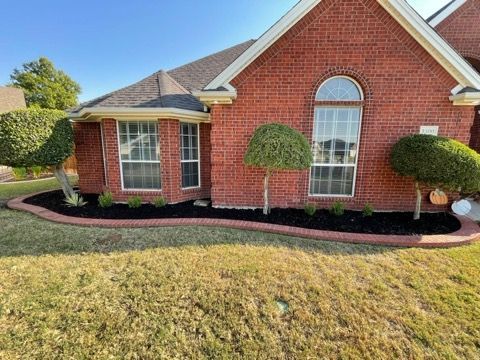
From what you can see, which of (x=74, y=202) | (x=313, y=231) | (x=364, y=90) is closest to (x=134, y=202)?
(x=74, y=202)

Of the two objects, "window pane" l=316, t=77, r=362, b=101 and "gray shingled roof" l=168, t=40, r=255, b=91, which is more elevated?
"gray shingled roof" l=168, t=40, r=255, b=91

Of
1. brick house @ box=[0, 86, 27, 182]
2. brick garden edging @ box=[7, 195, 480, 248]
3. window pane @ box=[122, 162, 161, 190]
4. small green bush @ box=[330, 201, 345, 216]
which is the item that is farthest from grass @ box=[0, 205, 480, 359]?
brick house @ box=[0, 86, 27, 182]

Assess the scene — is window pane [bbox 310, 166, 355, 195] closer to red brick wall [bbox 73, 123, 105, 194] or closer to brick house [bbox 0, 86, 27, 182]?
red brick wall [bbox 73, 123, 105, 194]

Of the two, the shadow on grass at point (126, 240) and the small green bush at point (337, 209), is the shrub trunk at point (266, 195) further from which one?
the small green bush at point (337, 209)

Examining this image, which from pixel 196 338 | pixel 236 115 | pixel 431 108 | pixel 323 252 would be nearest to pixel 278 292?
pixel 196 338

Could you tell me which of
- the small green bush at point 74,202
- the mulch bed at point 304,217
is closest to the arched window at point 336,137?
the mulch bed at point 304,217

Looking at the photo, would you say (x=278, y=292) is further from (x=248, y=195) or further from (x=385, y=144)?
(x=385, y=144)

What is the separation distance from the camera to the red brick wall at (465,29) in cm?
723

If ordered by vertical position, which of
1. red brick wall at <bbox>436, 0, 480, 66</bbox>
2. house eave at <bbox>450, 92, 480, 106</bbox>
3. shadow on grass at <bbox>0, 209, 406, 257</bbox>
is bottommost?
shadow on grass at <bbox>0, 209, 406, 257</bbox>

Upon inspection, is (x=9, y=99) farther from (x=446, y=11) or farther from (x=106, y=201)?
(x=446, y=11)

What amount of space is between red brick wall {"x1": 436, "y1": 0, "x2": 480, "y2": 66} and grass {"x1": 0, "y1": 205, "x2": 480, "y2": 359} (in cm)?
754

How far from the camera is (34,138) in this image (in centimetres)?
582

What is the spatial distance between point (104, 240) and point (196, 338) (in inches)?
126

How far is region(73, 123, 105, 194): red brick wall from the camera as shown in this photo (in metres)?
7.57
